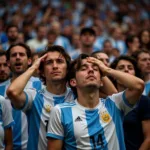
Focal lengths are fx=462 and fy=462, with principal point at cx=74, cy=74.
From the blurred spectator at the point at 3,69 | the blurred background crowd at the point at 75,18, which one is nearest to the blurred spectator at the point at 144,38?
the blurred background crowd at the point at 75,18

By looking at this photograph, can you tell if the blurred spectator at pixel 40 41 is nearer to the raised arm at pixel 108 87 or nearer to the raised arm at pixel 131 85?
the raised arm at pixel 108 87

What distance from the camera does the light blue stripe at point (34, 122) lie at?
5.14m

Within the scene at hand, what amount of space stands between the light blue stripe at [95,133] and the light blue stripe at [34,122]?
24.3 inches

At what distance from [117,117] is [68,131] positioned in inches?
23.1

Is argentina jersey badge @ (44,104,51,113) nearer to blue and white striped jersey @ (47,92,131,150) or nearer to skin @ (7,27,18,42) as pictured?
blue and white striped jersey @ (47,92,131,150)

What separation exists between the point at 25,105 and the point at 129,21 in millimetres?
13656

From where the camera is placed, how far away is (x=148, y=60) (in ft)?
23.6

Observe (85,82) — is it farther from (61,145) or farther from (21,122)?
(21,122)

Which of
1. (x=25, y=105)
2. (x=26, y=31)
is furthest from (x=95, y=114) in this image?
(x=26, y=31)

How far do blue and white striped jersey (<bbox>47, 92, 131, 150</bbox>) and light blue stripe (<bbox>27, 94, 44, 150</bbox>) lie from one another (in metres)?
0.38

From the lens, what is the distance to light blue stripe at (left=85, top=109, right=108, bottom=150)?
4762mm

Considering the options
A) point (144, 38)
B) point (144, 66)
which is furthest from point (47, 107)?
point (144, 38)

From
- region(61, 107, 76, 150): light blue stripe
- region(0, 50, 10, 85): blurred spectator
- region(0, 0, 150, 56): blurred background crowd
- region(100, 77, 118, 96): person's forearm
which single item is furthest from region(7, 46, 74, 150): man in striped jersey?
region(0, 0, 150, 56): blurred background crowd

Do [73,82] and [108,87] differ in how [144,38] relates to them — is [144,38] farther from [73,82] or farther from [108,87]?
[73,82]
